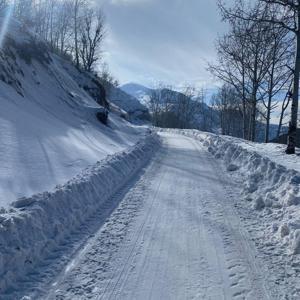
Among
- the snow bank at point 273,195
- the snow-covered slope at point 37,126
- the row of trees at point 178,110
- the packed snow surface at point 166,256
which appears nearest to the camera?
the packed snow surface at point 166,256

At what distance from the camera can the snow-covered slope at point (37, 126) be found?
8375 mm

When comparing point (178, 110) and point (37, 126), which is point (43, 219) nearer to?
point (37, 126)

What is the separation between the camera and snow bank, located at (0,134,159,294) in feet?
16.0

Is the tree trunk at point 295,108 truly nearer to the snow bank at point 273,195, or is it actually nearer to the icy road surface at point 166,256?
the snow bank at point 273,195

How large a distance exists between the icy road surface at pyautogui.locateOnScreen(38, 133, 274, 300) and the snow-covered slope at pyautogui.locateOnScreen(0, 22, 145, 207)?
1.83 m

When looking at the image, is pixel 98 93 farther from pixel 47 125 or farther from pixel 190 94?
pixel 190 94

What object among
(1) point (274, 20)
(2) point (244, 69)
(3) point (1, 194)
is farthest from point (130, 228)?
(2) point (244, 69)

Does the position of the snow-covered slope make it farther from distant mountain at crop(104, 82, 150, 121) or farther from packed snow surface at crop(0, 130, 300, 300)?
distant mountain at crop(104, 82, 150, 121)

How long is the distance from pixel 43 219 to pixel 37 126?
7820 millimetres

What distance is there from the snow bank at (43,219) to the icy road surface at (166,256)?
450 mm

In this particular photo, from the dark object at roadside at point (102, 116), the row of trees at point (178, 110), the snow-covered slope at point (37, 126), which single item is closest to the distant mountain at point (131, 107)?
the row of trees at point (178, 110)

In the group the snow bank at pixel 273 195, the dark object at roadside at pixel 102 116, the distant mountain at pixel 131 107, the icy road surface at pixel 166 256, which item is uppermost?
the distant mountain at pixel 131 107

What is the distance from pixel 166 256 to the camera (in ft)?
18.3

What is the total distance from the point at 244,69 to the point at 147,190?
21.5m
